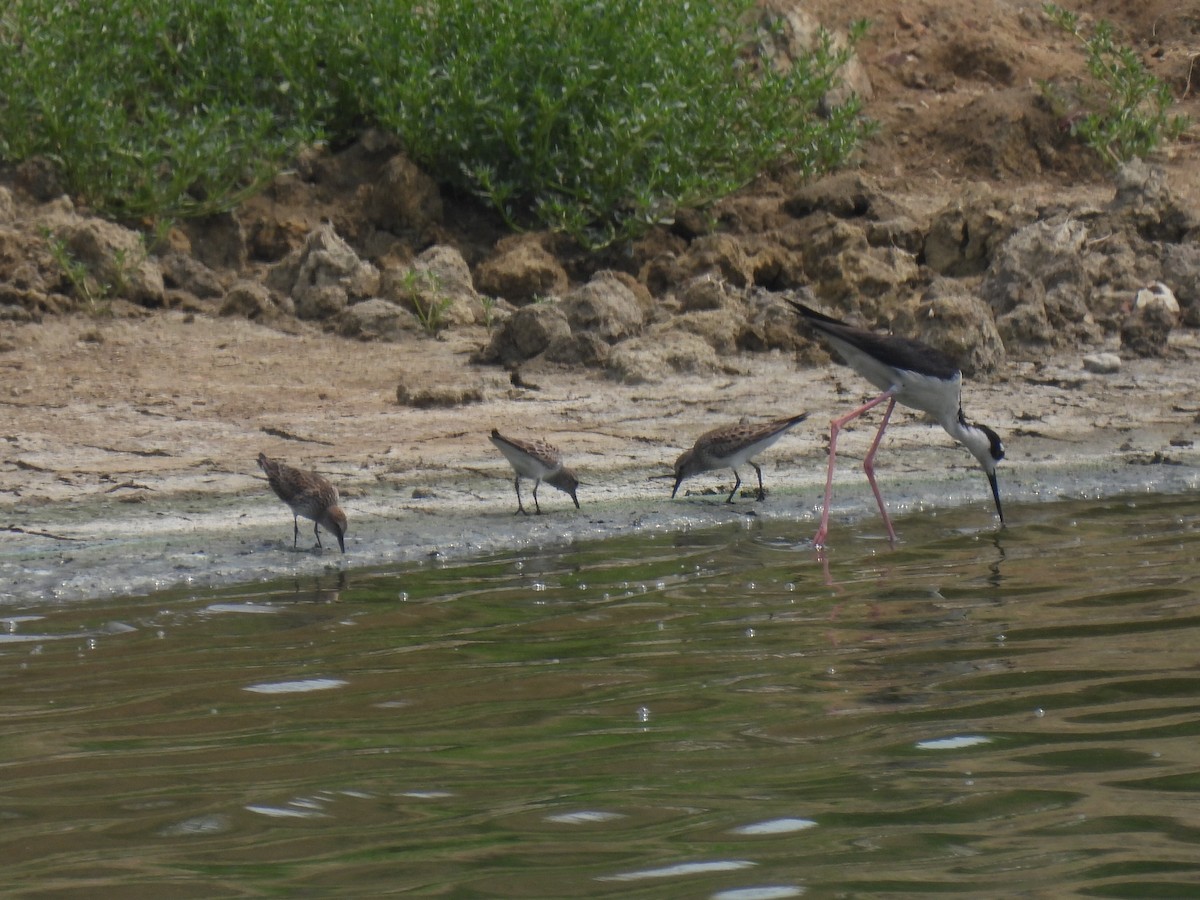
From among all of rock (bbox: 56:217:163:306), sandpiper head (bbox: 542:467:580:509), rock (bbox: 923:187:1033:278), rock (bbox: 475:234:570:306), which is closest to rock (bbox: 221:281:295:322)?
rock (bbox: 56:217:163:306)

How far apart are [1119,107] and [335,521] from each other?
31.2 feet

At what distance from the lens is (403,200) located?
1254 cm

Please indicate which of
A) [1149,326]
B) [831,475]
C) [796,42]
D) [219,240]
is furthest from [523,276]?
[796,42]

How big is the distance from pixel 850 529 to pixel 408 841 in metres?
5.11

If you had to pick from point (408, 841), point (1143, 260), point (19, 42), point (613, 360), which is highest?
point (19, 42)

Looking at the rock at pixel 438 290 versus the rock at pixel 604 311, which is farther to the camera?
the rock at pixel 438 290

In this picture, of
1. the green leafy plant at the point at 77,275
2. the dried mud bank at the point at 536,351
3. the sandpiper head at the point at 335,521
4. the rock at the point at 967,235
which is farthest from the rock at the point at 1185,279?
the green leafy plant at the point at 77,275

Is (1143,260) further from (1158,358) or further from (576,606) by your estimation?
(576,606)

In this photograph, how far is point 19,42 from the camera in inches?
481

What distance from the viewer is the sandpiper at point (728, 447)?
849cm

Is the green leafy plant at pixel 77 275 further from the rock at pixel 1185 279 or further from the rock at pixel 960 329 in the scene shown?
the rock at pixel 1185 279

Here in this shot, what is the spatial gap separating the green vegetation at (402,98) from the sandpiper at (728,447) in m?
3.60

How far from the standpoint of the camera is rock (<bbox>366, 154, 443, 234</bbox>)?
1249 centimetres

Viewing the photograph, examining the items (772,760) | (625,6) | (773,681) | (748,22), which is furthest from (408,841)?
(748,22)
